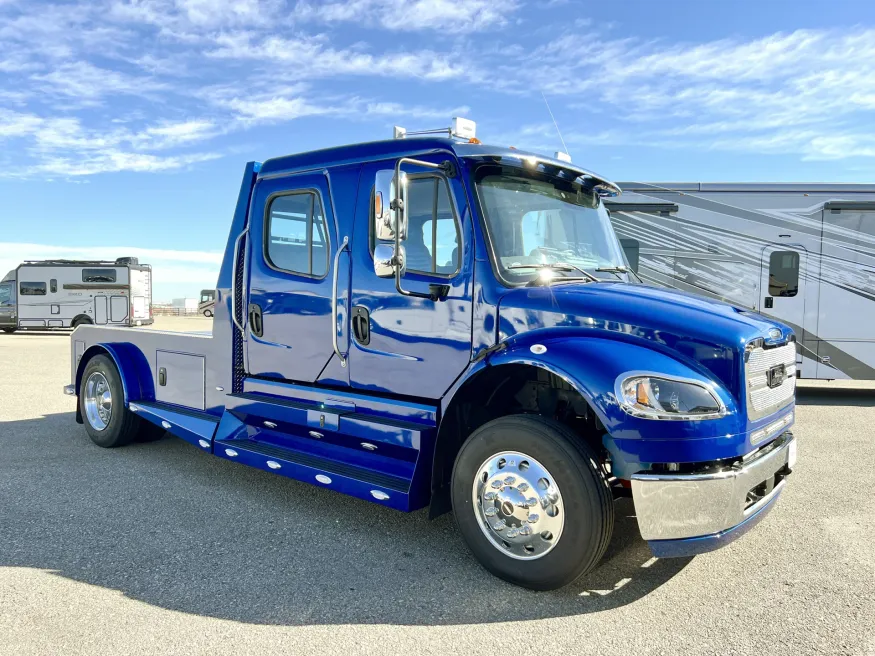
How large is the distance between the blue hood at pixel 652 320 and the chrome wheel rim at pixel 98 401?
4.67 m

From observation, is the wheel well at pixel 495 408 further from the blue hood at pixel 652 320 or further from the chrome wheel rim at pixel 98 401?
the chrome wheel rim at pixel 98 401

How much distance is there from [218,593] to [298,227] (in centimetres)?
252

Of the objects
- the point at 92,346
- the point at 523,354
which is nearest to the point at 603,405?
the point at 523,354

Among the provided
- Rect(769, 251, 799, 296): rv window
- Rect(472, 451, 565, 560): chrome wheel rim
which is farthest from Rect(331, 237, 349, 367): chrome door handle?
Rect(769, 251, 799, 296): rv window

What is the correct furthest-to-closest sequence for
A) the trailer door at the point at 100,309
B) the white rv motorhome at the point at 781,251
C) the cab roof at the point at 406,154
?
the trailer door at the point at 100,309, the white rv motorhome at the point at 781,251, the cab roof at the point at 406,154

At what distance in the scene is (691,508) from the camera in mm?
3223

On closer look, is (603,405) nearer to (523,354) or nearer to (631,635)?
(523,354)

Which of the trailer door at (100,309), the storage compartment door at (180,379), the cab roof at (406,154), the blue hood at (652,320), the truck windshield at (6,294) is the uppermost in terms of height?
the cab roof at (406,154)

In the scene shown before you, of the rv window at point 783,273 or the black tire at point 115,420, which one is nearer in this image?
the black tire at point 115,420

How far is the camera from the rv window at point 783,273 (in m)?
10.2

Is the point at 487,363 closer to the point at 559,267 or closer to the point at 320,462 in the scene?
the point at 559,267

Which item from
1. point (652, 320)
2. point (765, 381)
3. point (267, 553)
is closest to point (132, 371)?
point (267, 553)

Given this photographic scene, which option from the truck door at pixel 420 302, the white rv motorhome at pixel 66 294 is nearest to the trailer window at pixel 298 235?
the truck door at pixel 420 302

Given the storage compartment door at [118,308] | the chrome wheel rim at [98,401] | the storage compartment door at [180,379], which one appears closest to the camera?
the storage compartment door at [180,379]
